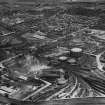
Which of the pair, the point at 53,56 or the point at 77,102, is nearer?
the point at 77,102

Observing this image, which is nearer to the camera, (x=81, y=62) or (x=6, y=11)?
(x=81, y=62)

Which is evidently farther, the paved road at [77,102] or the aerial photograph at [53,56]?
the aerial photograph at [53,56]

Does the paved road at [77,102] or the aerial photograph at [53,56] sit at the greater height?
the aerial photograph at [53,56]

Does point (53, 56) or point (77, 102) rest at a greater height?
point (53, 56)

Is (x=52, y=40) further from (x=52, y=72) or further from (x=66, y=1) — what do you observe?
(x=66, y=1)

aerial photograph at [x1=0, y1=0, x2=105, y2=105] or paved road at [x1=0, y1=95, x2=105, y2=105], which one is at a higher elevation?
aerial photograph at [x1=0, y1=0, x2=105, y2=105]

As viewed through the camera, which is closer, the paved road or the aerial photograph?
the paved road

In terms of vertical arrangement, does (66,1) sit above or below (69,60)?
above

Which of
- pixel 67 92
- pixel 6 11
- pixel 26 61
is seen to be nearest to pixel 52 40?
pixel 26 61
